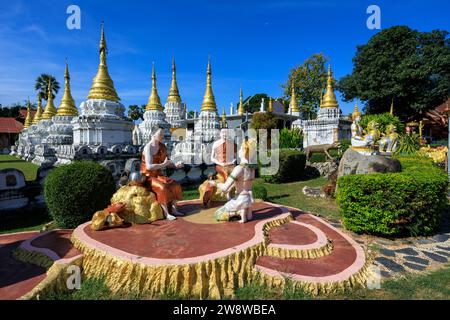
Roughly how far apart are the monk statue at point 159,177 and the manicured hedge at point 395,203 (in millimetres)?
3958

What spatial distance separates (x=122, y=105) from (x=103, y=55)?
14.0 ft

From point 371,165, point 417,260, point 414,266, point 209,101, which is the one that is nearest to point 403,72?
point 209,101

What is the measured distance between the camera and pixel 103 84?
1916cm

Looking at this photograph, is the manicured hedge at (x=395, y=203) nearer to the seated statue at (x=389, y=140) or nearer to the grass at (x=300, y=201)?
the grass at (x=300, y=201)

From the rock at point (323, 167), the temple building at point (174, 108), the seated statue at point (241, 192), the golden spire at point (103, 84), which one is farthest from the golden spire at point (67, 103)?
the seated statue at point (241, 192)

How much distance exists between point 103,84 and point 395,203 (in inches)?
796

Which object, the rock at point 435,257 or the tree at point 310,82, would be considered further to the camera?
the tree at point 310,82

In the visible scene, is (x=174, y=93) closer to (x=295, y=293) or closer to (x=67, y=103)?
(x=67, y=103)

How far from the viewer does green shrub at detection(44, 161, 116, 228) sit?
579cm

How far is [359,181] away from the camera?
5469 millimetres

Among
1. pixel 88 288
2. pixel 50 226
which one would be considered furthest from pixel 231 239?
pixel 50 226

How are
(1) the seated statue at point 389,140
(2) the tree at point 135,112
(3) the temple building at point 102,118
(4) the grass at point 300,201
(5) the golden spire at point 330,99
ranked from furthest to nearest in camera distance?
(2) the tree at point 135,112
(5) the golden spire at point 330,99
(3) the temple building at point 102,118
(1) the seated statue at point 389,140
(4) the grass at point 300,201

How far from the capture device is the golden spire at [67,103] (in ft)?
84.1

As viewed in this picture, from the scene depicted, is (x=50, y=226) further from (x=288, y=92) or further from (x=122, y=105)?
(x=288, y=92)
